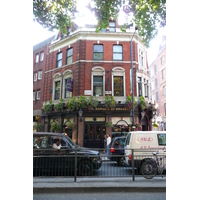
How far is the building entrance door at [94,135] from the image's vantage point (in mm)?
15703

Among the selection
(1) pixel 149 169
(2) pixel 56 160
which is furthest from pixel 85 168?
(1) pixel 149 169

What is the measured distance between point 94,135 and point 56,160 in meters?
10.4

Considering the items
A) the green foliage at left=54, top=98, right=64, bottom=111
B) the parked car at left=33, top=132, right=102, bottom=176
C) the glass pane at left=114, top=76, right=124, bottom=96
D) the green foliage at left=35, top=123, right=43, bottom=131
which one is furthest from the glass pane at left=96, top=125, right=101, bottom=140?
the parked car at left=33, top=132, right=102, bottom=176

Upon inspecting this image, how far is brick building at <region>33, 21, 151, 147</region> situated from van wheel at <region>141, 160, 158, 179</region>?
9.86 m

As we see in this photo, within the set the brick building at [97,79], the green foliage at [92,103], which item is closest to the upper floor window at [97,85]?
the brick building at [97,79]

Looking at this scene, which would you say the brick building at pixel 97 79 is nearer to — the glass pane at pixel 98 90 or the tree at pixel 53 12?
the glass pane at pixel 98 90

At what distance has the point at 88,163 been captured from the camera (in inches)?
236

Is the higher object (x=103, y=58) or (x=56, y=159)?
(x=103, y=58)

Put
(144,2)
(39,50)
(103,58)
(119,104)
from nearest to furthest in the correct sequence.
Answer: (144,2) < (119,104) < (103,58) < (39,50)

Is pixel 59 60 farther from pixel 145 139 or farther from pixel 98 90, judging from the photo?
pixel 145 139

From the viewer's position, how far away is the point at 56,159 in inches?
222
